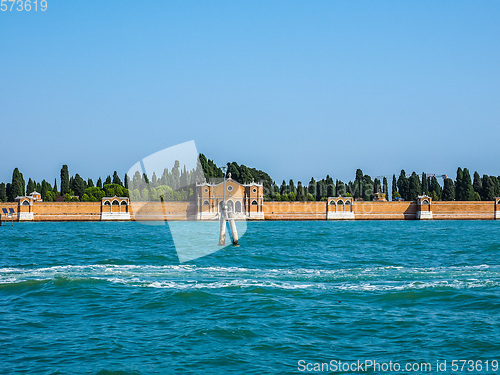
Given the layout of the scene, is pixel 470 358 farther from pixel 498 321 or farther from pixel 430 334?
pixel 498 321

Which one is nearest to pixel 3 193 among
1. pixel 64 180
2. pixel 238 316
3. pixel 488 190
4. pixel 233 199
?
pixel 64 180

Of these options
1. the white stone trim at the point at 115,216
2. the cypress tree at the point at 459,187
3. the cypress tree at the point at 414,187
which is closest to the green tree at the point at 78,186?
the white stone trim at the point at 115,216

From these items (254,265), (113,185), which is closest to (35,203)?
(113,185)

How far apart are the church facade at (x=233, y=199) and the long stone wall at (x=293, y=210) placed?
1.04 meters

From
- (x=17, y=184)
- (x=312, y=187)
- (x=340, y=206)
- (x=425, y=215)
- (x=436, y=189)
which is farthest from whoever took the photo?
(x=312, y=187)

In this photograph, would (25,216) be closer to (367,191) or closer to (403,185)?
(367,191)

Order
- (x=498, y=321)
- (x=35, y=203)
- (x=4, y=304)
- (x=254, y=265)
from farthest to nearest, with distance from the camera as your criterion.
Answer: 1. (x=35, y=203)
2. (x=254, y=265)
3. (x=4, y=304)
4. (x=498, y=321)

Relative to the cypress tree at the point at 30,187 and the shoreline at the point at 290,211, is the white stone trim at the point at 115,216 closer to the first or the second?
the shoreline at the point at 290,211

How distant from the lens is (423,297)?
351 inches

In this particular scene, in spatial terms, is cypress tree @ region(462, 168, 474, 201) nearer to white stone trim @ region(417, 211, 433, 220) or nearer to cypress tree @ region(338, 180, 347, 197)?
white stone trim @ region(417, 211, 433, 220)

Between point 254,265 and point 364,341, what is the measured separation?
6937 millimetres

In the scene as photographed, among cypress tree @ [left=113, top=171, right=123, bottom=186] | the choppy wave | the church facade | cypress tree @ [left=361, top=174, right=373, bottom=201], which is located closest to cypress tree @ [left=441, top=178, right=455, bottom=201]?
cypress tree @ [left=361, top=174, right=373, bottom=201]

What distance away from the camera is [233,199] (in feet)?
174

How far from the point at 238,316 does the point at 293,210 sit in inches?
1821
